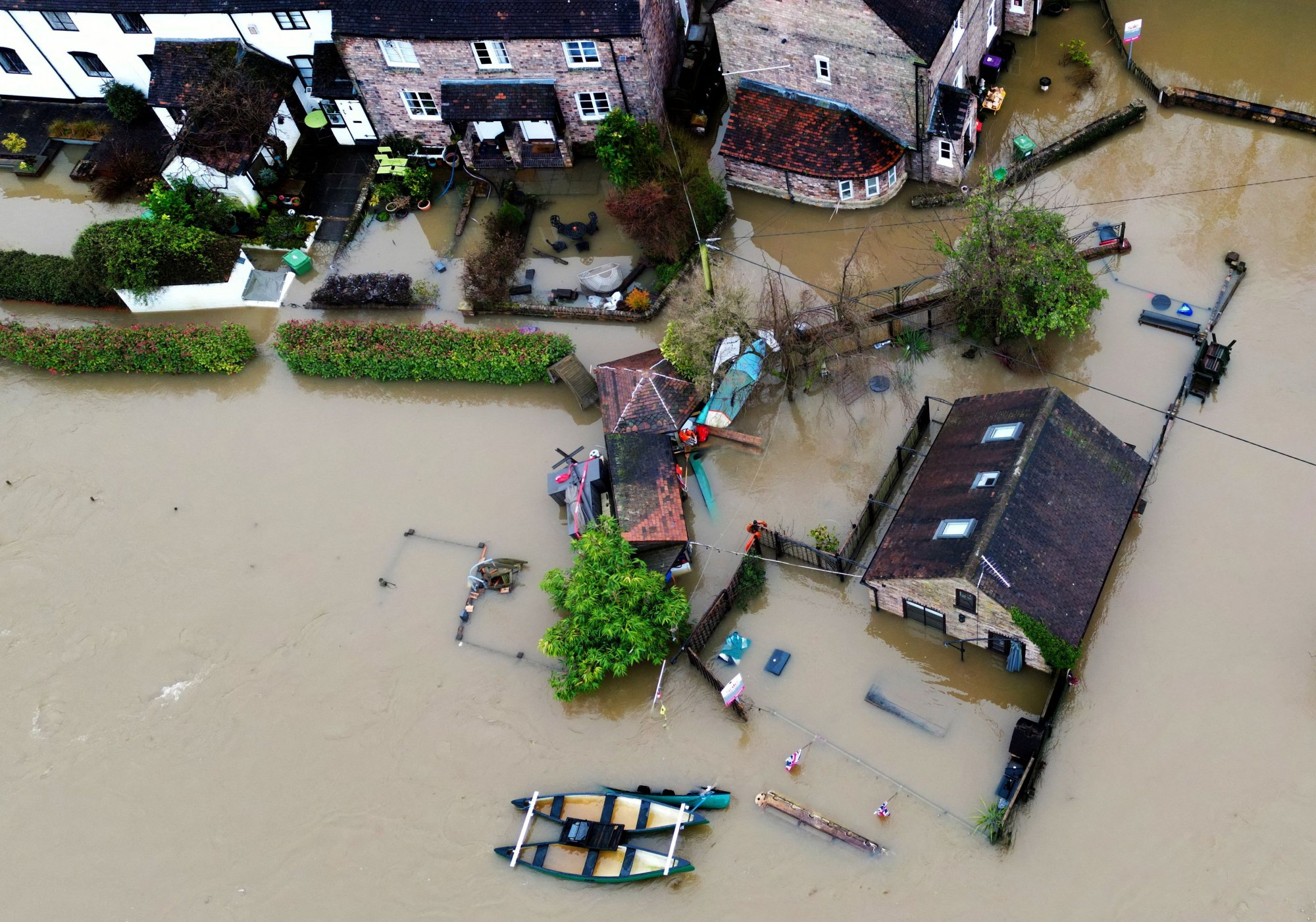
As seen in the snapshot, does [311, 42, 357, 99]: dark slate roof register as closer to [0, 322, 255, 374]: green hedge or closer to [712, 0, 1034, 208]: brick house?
[0, 322, 255, 374]: green hedge

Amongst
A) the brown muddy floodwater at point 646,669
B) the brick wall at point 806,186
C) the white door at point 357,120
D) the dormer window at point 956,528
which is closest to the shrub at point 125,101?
the white door at point 357,120

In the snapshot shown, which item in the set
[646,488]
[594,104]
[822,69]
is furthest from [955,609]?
[594,104]

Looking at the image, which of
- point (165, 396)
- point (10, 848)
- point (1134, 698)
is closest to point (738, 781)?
point (1134, 698)

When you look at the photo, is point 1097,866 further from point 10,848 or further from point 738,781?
point 10,848

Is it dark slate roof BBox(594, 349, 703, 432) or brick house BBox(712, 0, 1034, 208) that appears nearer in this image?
dark slate roof BBox(594, 349, 703, 432)

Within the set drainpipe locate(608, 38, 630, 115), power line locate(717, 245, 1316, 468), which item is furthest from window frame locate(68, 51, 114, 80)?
power line locate(717, 245, 1316, 468)

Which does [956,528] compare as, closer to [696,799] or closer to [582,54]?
[696,799]
